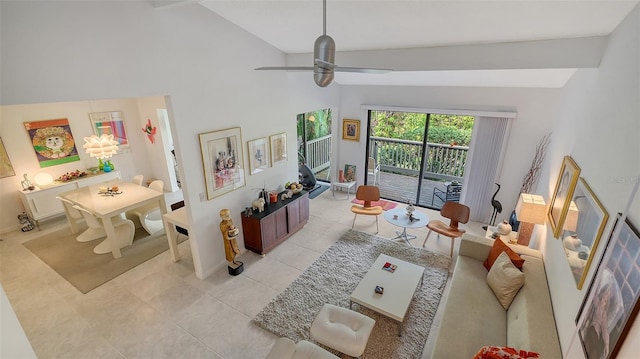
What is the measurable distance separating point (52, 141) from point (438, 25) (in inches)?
286

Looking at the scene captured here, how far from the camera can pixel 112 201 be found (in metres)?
4.93

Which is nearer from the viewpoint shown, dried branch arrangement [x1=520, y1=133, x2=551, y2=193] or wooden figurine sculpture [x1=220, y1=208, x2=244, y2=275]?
wooden figurine sculpture [x1=220, y1=208, x2=244, y2=275]

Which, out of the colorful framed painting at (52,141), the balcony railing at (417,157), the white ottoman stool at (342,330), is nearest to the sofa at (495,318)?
the white ottoman stool at (342,330)

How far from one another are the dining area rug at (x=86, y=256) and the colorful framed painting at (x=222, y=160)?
1775 mm

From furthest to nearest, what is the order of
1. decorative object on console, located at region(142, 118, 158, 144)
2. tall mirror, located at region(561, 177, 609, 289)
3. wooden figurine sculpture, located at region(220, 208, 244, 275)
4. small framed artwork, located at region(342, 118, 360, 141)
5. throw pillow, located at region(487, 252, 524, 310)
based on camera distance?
decorative object on console, located at region(142, 118, 158, 144) < small framed artwork, located at region(342, 118, 360, 141) < wooden figurine sculpture, located at region(220, 208, 244, 275) < throw pillow, located at region(487, 252, 524, 310) < tall mirror, located at region(561, 177, 609, 289)

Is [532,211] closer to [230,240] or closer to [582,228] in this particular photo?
[582,228]

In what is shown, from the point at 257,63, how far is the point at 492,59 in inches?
124

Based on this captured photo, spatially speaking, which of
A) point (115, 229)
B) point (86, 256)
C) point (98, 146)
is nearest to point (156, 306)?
point (115, 229)

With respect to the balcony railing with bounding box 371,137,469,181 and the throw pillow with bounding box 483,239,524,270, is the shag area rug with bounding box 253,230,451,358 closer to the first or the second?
the throw pillow with bounding box 483,239,524,270

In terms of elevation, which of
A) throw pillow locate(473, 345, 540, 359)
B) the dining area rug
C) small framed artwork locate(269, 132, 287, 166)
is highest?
small framed artwork locate(269, 132, 287, 166)

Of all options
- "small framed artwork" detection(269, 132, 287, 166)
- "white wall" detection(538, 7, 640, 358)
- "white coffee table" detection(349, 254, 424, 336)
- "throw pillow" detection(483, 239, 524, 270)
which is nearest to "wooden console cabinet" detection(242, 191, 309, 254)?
"small framed artwork" detection(269, 132, 287, 166)

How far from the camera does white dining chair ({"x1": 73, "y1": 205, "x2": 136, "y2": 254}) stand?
4828 millimetres

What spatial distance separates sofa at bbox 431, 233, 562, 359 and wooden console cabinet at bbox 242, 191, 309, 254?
2785 millimetres

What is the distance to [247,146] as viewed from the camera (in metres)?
4.57
